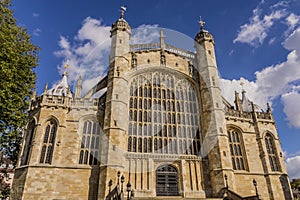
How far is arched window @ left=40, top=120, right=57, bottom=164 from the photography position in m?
16.8

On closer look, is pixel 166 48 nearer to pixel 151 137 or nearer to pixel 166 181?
pixel 151 137

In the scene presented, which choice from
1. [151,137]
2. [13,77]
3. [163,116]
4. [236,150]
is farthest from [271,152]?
[13,77]

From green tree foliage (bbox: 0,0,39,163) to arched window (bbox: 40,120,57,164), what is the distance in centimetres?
224

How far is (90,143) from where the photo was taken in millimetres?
17906

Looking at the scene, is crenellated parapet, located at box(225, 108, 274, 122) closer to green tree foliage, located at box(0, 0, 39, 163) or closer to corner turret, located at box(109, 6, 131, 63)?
corner turret, located at box(109, 6, 131, 63)

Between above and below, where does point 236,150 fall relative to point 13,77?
below

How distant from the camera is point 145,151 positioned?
18.2 metres

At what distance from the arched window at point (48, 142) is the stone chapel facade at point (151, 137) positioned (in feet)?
0.24

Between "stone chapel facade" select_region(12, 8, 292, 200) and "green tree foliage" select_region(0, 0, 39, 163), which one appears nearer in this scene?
"green tree foliage" select_region(0, 0, 39, 163)

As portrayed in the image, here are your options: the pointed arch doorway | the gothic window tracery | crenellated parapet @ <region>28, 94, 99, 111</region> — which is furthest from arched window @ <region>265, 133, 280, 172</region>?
crenellated parapet @ <region>28, 94, 99, 111</region>

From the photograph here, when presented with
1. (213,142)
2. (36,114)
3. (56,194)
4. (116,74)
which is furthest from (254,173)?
(36,114)

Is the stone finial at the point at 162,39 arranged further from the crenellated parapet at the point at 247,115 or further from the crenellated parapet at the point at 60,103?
the crenellated parapet at the point at 60,103

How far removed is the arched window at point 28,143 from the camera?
17.1 metres

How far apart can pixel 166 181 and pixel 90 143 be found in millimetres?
6685
